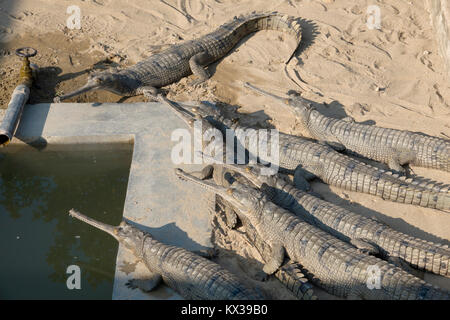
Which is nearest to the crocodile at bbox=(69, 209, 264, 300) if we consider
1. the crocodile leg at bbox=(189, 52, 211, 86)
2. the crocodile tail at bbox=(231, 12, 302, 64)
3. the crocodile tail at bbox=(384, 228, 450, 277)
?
the crocodile tail at bbox=(384, 228, 450, 277)

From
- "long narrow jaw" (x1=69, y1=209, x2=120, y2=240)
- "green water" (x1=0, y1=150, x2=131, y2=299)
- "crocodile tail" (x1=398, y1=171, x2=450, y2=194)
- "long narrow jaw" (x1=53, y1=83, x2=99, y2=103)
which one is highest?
"crocodile tail" (x1=398, y1=171, x2=450, y2=194)

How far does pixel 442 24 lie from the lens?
30.3 feet

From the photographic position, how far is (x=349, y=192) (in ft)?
22.3

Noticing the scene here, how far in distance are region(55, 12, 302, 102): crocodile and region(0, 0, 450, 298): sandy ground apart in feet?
0.57

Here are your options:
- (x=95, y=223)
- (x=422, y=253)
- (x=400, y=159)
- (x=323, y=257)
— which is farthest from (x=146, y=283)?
(x=400, y=159)

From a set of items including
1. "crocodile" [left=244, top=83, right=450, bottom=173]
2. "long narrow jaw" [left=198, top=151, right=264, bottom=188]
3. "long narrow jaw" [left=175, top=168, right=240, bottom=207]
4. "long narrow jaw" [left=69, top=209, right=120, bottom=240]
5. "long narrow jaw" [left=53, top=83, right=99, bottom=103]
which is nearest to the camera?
"long narrow jaw" [left=69, top=209, right=120, bottom=240]

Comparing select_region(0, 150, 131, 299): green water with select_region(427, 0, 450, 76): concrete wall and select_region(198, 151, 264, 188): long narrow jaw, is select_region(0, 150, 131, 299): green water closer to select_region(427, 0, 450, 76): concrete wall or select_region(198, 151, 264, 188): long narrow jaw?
select_region(198, 151, 264, 188): long narrow jaw

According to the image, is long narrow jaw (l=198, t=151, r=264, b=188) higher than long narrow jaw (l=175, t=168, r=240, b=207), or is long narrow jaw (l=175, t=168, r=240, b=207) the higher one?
long narrow jaw (l=198, t=151, r=264, b=188)

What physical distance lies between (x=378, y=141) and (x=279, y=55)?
120 inches

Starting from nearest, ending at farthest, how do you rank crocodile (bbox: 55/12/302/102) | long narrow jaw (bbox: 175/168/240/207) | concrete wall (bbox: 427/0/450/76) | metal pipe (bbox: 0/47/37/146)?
long narrow jaw (bbox: 175/168/240/207) < metal pipe (bbox: 0/47/37/146) < crocodile (bbox: 55/12/302/102) < concrete wall (bbox: 427/0/450/76)

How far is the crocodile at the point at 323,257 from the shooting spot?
5.09 meters

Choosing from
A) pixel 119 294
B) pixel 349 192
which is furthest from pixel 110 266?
pixel 349 192

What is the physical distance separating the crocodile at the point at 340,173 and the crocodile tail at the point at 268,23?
2941mm

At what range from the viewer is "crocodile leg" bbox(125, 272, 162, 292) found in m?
5.53
